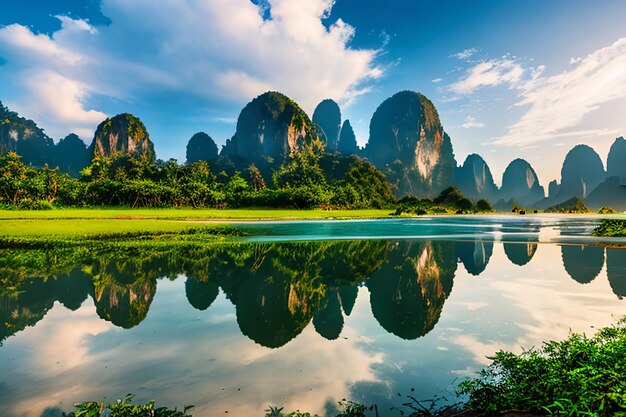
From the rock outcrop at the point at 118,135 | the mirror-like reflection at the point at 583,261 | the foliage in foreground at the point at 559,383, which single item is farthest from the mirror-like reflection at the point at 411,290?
the rock outcrop at the point at 118,135

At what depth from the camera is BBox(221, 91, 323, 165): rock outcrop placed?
148500 millimetres

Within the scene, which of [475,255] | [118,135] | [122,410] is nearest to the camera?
[122,410]

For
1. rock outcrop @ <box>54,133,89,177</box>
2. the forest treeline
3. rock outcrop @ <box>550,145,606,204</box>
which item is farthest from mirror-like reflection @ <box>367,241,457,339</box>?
rock outcrop @ <box>550,145,606,204</box>

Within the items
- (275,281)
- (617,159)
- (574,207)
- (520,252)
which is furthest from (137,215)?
(617,159)

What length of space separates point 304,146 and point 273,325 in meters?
144

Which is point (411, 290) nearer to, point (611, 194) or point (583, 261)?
point (583, 261)

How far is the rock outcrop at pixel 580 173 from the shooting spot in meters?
184

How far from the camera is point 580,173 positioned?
18912cm

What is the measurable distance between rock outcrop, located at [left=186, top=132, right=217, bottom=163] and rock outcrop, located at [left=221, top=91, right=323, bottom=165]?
19.3 m

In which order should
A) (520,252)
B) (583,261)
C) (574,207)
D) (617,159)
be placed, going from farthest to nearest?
(617,159) < (574,207) < (520,252) < (583,261)

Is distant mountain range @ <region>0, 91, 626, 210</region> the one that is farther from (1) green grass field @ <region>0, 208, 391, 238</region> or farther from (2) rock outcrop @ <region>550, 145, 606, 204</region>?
(1) green grass field @ <region>0, 208, 391, 238</region>

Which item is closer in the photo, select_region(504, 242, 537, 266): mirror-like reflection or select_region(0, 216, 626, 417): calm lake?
select_region(0, 216, 626, 417): calm lake

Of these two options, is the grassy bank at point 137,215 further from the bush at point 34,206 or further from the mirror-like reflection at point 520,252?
the mirror-like reflection at point 520,252

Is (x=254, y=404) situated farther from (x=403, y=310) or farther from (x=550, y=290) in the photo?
(x=550, y=290)
